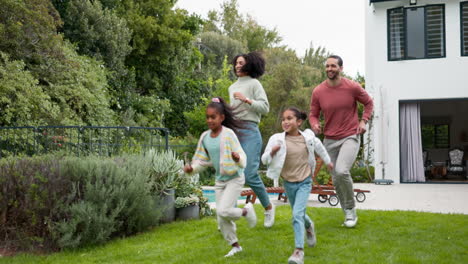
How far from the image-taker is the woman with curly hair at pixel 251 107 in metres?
5.52

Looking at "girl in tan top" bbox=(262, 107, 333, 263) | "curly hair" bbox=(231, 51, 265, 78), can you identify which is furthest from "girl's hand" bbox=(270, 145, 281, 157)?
"curly hair" bbox=(231, 51, 265, 78)

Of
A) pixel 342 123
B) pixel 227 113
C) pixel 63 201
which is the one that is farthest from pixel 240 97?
pixel 63 201

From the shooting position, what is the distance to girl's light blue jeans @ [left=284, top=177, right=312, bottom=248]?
14.6 ft

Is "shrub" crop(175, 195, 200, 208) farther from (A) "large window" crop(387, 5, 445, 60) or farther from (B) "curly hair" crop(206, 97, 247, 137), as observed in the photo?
(A) "large window" crop(387, 5, 445, 60)

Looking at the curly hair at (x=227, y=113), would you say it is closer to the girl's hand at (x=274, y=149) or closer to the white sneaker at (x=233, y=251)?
the girl's hand at (x=274, y=149)

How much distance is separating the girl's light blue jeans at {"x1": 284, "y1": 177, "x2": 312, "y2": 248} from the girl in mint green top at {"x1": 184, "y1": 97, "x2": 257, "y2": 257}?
48 centimetres

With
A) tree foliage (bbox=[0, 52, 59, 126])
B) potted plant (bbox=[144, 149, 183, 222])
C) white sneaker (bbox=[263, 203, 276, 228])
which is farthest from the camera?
tree foliage (bbox=[0, 52, 59, 126])

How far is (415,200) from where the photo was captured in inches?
399

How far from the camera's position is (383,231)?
5.82 metres

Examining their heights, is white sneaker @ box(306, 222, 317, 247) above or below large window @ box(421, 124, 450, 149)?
below

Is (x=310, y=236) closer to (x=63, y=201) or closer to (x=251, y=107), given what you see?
(x=251, y=107)

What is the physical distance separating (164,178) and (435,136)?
17370 mm

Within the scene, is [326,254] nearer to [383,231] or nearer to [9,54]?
[383,231]

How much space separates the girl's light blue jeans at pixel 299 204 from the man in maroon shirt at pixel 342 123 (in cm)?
101
